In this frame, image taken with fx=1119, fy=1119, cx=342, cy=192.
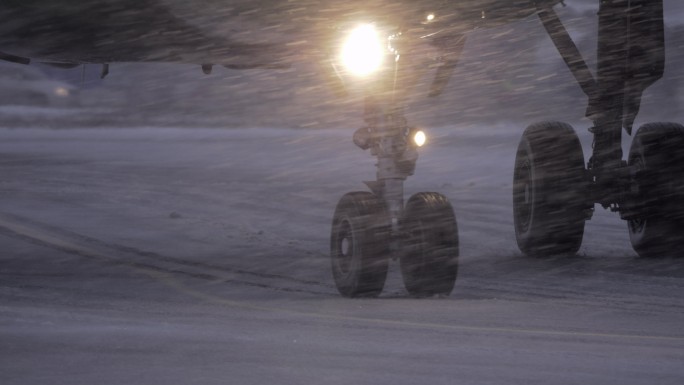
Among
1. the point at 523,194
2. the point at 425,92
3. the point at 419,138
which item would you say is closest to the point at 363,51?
the point at 419,138

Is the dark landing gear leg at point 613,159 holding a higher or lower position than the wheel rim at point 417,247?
higher

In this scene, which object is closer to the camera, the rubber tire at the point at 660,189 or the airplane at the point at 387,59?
the airplane at the point at 387,59

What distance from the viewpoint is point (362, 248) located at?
6.54 metres

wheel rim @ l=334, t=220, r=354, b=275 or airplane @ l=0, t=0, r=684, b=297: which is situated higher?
airplane @ l=0, t=0, r=684, b=297

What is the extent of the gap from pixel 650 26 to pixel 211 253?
385 centimetres

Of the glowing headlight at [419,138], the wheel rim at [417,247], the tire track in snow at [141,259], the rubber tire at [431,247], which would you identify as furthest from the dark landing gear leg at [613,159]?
the tire track in snow at [141,259]

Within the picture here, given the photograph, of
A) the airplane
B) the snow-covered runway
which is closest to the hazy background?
the snow-covered runway

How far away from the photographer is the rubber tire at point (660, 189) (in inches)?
328

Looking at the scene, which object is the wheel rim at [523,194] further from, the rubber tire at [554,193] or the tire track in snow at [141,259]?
the tire track in snow at [141,259]

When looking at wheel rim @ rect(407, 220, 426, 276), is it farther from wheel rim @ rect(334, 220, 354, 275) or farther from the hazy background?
the hazy background

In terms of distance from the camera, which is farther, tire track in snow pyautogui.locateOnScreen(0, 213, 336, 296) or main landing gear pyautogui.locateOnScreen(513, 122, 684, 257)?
main landing gear pyautogui.locateOnScreen(513, 122, 684, 257)

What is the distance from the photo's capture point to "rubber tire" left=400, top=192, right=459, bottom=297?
21.5 ft

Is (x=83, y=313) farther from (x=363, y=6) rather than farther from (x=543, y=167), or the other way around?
(x=543, y=167)

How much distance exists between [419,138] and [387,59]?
0.55 metres
